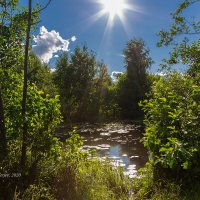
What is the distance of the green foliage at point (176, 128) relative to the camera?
511cm

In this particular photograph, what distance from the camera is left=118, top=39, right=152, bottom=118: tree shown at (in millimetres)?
44281

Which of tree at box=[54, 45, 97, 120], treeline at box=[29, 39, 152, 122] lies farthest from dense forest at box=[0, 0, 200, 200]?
tree at box=[54, 45, 97, 120]

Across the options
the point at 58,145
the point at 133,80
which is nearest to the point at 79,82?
the point at 133,80

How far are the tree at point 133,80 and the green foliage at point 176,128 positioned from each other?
3508 centimetres

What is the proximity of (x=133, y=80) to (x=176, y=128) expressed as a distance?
37931mm

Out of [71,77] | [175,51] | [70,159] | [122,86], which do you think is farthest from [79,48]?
[70,159]

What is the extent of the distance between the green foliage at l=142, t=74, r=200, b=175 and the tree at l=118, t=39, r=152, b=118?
3508 centimetres

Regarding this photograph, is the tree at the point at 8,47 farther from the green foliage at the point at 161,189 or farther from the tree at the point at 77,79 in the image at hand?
the tree at the point at 77,79

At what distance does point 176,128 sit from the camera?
7.15m

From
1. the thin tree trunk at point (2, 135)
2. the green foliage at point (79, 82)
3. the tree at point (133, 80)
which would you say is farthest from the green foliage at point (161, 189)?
the tree at point (133, 80)

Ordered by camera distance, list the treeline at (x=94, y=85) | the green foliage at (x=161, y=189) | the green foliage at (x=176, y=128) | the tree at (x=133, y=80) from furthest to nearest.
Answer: the tree at (x=133, y=80) → the treeline at (x=94, y=85) → the green foliage at (x=161, y=189) → the green foliage at (x=176, y=128)

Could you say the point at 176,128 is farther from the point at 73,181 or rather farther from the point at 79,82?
the point at 79,82

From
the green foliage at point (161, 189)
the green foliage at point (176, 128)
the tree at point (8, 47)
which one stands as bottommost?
the green foliage at point (161, 189)

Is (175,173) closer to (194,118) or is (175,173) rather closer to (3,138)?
(194,118)
